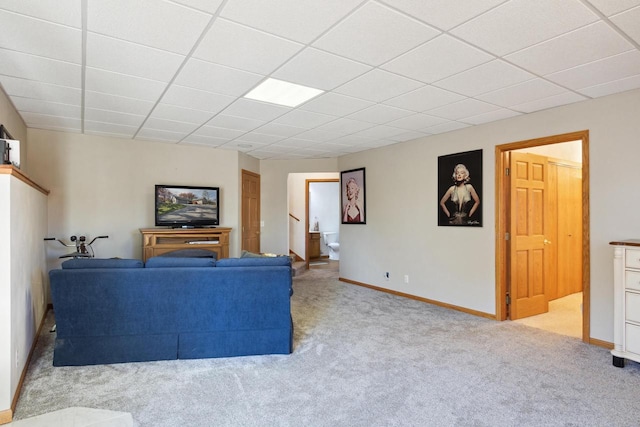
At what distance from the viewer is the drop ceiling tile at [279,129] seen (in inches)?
182

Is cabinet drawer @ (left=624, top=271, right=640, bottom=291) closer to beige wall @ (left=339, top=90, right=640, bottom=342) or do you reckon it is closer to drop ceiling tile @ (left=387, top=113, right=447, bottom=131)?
beige wall @ (left=339, top=90, right=640, bottom=342)

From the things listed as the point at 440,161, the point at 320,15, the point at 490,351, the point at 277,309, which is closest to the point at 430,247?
the point at 440,161

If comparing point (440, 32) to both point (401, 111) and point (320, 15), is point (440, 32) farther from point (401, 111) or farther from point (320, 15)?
point (401, 111)

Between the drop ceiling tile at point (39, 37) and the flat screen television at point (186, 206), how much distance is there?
3198 millimetres

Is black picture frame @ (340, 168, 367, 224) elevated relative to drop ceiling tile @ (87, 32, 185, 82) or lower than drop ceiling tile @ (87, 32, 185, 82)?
lower

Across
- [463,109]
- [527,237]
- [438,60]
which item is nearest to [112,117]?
[438,60]

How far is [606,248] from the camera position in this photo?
3.44m

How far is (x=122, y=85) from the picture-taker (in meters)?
3.17

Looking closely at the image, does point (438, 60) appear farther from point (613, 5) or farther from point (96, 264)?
point (96, 264)

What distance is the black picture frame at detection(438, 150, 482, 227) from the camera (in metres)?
4.59

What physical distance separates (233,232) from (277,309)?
10.8 feet

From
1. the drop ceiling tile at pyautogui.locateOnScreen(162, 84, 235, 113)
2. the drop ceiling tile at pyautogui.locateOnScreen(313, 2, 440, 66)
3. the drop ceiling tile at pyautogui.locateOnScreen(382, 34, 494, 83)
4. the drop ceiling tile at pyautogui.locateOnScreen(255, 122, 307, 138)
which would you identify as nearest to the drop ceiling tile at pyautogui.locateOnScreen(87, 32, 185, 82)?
the drop ceiling tile at pyautogui.locateOnScreen(162, 84, 235, 113)

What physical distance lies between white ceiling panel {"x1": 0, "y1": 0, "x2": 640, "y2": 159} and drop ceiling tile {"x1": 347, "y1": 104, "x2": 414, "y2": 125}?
2 centimetres

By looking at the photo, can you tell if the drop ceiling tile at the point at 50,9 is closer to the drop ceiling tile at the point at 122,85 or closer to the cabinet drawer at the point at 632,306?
the drop ceiling tile at the point at 122,85
